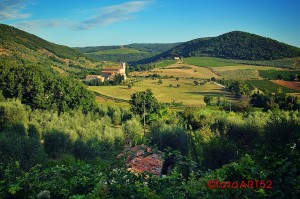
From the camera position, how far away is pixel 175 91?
83250mm

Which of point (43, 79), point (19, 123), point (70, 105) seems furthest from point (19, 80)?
point (19, 123)

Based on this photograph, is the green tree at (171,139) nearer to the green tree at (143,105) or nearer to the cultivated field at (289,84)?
the green tree at (143,105)

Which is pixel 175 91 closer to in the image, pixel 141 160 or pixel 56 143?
pixel 56 143

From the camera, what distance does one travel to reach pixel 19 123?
29.0 meters

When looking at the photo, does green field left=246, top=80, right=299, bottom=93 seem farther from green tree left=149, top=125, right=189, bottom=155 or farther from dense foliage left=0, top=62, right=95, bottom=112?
green tree left=149, top=125, right=189, bottom=155

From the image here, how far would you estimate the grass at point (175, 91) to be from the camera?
72.6 metres

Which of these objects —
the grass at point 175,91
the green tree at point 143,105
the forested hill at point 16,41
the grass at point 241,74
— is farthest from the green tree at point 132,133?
the forested hill at point 16,41

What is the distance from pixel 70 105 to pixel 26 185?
44.5m

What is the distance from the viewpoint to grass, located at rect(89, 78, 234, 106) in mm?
72625

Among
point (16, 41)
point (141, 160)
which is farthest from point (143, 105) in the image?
point (16, 41)

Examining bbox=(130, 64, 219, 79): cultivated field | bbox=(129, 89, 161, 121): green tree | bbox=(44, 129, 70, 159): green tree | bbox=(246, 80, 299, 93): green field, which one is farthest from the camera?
bbox=(130, 64, 219, 79): cultivated field

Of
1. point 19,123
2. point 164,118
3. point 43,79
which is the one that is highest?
point 43,79

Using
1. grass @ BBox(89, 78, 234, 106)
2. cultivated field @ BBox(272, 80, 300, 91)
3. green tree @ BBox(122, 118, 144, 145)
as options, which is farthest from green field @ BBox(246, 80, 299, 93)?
green tree @ BBox(122, 118, 144, 145)

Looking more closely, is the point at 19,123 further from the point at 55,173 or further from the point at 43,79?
the point at 55,173
